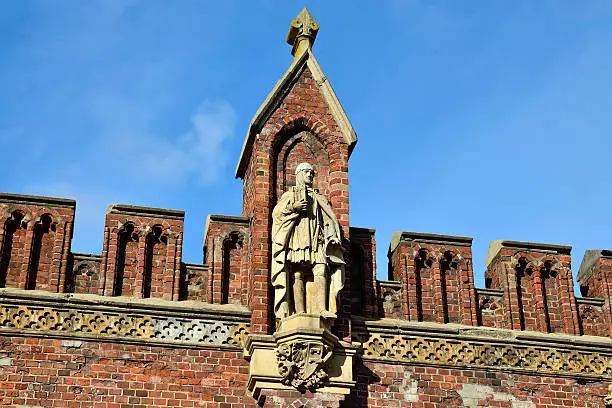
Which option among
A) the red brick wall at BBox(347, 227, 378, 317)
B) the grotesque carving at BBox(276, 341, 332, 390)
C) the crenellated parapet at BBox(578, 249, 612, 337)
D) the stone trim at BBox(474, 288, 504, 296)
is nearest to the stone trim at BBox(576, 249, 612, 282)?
the crenellated parapet at BBox(578, 249, 612, 337)

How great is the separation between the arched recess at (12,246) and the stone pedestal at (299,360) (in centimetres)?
307

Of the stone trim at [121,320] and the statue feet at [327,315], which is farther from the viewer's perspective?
the stone trim at [121,320]

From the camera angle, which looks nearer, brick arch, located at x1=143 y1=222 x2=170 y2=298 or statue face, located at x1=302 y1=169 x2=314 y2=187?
brick arch, located at x1=143 y1=222 x2=170 y2=298

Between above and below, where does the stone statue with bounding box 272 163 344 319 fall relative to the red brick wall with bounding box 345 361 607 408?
above

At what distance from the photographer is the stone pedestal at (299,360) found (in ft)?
43.8

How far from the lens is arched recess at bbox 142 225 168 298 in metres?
14.3

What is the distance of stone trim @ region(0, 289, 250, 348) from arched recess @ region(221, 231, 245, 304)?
1.03 feet

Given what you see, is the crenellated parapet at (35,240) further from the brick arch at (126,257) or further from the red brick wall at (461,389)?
the red brick wall at (461,389)

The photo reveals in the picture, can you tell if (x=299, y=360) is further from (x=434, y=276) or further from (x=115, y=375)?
(x=434, y=276)

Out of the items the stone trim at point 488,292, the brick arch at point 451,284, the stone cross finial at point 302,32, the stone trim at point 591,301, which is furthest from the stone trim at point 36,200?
the stone trim at point 591,301

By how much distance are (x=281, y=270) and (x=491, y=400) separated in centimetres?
308

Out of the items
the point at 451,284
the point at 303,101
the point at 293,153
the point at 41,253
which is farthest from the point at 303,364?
the point at 303,101

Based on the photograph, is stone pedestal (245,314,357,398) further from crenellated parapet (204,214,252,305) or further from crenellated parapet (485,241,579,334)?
crenellated parapet (485,241,579,334)

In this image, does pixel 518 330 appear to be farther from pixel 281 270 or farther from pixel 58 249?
pixel 58 249
